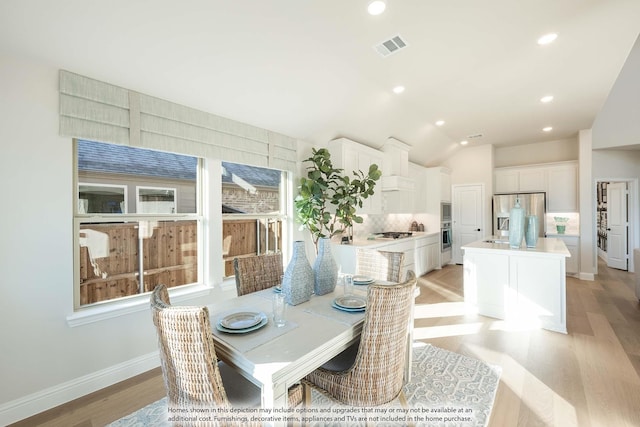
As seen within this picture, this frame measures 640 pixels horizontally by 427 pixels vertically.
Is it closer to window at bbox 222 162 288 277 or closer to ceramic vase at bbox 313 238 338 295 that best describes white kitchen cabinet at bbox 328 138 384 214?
window at bbox 222 162 288 277

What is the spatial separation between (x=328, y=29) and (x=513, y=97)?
10.2ft

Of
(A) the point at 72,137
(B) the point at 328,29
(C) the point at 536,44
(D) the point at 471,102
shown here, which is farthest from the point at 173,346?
(D) the point at 471,102

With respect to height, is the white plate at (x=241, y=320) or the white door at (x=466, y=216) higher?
the white door at (x=466, y=216)

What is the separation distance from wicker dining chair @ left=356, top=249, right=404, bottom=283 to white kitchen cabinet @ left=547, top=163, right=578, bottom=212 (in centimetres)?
537

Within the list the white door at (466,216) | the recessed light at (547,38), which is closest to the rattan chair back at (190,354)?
the recessed light at (547,38)

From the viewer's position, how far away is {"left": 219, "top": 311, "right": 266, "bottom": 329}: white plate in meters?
1.47

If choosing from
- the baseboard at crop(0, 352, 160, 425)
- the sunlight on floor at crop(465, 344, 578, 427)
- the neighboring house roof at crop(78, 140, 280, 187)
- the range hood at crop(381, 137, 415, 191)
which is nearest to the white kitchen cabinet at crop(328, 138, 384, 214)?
the range hood at crop(381, 137, 415, 191)

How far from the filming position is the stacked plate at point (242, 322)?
142 cm

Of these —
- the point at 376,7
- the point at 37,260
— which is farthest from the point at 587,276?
the point at 37,260

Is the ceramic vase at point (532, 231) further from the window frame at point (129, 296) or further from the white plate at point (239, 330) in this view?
the window frame at point (129, 296)

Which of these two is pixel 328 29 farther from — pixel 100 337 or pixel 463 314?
pixel 463 314

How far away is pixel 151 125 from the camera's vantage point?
2.40m

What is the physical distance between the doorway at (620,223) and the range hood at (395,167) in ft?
12.7

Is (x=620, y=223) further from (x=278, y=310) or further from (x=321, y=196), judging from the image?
(x=278, y=310)
